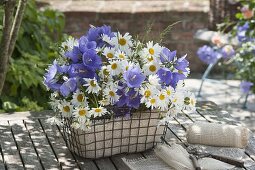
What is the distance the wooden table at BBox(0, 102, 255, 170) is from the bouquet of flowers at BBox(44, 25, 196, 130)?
0.17m

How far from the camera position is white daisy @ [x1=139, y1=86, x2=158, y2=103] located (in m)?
2.09

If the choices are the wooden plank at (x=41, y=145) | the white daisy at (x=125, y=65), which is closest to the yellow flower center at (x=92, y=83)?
the white daisy at (x=125, y=65)

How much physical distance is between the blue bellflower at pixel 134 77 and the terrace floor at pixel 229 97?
2.75m

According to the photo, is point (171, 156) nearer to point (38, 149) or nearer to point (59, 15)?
point (38, 149)

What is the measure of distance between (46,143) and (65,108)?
0.33 meters

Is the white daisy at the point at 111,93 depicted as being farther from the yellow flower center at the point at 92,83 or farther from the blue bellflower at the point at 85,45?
the blue bellflower at the point at 85,45

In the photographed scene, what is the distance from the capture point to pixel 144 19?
19.9 ft

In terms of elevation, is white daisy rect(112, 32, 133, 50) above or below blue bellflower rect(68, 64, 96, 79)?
above

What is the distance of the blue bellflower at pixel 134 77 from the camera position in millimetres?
2072

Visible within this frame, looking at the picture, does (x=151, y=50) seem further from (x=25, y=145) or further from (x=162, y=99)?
(x=25, y=145)

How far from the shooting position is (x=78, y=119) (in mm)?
2074

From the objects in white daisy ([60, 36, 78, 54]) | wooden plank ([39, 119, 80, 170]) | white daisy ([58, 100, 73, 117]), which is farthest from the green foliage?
white daisy ([58, 100, 73, 117])

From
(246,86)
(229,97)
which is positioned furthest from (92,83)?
(229,97)

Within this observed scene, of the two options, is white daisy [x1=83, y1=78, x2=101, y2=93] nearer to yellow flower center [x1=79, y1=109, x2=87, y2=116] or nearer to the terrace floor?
yellow flower center [x1=79, y1=109, x2=87, y2=116]
